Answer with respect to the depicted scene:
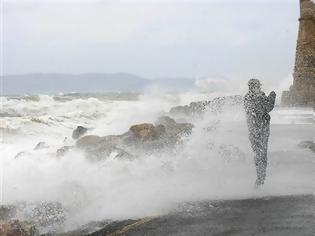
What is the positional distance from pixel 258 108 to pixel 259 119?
0.29 m

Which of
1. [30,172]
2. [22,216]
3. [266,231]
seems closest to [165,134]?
[30,172]

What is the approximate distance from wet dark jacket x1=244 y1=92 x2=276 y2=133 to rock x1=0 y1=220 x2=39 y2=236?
602 centimetres

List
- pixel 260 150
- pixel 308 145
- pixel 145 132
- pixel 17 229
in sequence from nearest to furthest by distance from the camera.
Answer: pixel 17 229, pixel 260 150, pixel 308 145, pixel 145 132

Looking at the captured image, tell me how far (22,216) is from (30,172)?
4912 millimetres

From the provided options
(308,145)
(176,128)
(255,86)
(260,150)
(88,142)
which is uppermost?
(255,86)

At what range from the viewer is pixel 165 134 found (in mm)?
21625

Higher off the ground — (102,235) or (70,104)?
(70,104)

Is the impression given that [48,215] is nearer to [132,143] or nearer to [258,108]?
[258,108]

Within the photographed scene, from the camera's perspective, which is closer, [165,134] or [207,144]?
[207,144]

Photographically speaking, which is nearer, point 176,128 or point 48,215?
point 48,215

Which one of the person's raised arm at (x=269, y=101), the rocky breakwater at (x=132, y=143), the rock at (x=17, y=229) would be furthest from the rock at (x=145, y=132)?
the rock at (x=17, y=229)

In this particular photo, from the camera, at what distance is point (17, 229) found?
10469 mm

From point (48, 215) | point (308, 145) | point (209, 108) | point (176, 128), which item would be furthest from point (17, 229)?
point (209, 108)

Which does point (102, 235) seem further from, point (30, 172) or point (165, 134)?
point (165, 134)
